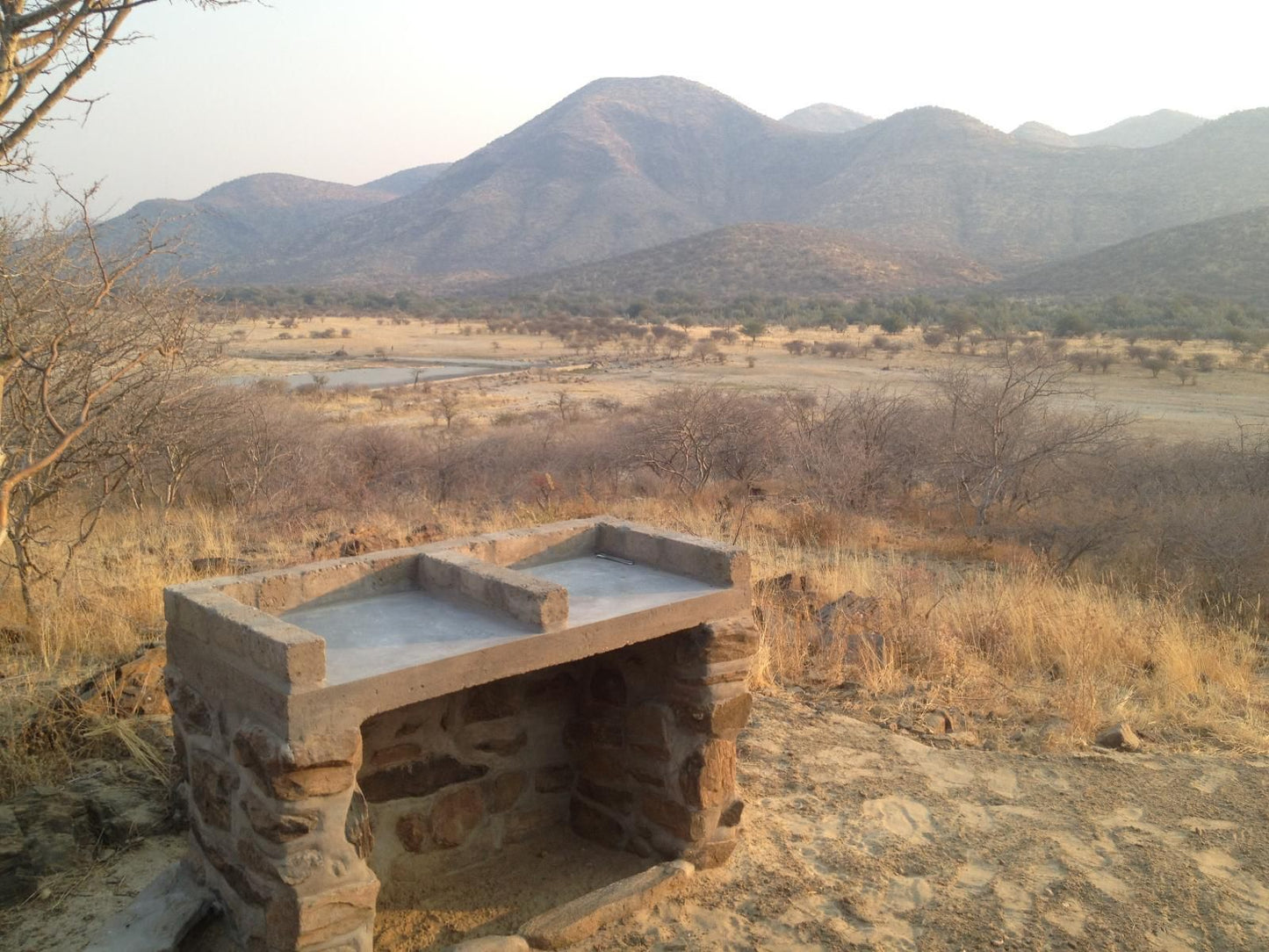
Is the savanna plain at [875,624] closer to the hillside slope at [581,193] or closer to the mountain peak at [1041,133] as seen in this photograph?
the hillside slope at [581,193]

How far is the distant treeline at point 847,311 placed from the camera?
3175 cm

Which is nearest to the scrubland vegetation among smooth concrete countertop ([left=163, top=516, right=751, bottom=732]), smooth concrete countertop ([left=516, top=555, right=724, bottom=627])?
smooth concrete countertop ([left=163, top=516, right=751, bottom=732])

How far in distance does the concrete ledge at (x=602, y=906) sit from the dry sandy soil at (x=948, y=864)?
0.18 feet

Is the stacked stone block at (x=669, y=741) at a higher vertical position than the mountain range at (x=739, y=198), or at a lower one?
lower

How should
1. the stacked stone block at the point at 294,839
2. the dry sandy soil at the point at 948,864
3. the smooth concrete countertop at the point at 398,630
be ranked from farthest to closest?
the dry sandy soil at the point at 948,864
the smooth concrete countertop at the point at 398,630
the stacked stone block at the point at 294,839

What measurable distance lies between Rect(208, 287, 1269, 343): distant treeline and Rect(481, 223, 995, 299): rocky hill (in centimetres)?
333

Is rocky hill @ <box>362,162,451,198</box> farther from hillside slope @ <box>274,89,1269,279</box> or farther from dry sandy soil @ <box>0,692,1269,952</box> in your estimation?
dry sandy soil @ <box>0,692,1269,952</box>

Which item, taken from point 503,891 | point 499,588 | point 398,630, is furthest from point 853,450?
point 398,630

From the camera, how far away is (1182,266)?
41.3 metres

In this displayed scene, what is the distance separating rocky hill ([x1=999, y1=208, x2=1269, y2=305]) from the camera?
38219mm

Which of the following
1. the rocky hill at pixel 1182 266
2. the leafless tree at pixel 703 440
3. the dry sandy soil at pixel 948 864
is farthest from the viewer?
the rocky hill at pixel 1182 266

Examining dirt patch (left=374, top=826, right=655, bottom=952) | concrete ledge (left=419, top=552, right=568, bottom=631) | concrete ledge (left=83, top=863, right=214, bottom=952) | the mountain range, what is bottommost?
dirt patch (left=374, top=826, right=655, bottom=952)

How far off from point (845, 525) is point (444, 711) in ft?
24.9

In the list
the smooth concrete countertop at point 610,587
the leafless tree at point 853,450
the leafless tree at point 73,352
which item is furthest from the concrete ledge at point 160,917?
the leafless tree at point 853,450
